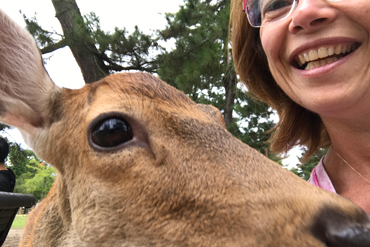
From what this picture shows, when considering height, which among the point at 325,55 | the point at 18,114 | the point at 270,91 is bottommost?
the point at 270,91

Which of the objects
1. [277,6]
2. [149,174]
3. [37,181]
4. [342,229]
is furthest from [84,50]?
[37,181]

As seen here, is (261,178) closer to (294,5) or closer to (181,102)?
(181,102)

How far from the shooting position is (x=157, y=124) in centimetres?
180

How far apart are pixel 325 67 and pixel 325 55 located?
8cm

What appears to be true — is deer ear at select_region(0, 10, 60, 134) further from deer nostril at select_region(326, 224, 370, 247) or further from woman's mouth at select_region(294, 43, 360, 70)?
deer nostril at select_region(326, 224, 370, 247)

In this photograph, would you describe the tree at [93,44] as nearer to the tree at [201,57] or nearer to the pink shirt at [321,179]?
the tree at [201,57]

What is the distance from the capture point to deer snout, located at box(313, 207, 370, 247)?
1.16m

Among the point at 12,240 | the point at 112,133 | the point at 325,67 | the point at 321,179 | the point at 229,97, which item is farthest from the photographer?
the point at 12,240

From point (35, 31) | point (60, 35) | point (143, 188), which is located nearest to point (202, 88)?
point (60, 35)

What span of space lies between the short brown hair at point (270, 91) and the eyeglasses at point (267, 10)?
292 millimetres

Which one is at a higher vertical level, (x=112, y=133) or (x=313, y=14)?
(x=313, y=14)

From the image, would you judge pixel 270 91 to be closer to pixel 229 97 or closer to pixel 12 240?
pixel 229 97

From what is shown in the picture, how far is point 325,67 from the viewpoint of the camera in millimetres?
1874

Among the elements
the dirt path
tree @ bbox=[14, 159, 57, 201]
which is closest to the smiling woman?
the dirt path
